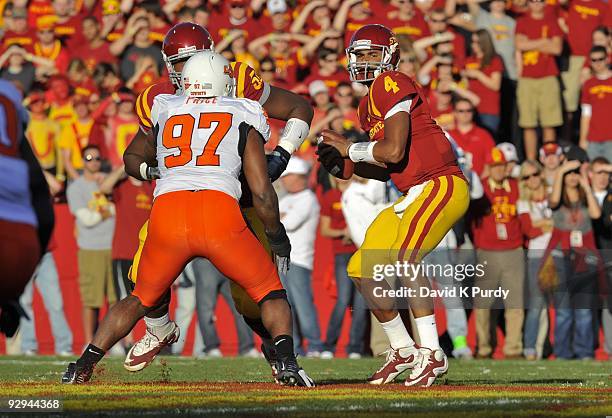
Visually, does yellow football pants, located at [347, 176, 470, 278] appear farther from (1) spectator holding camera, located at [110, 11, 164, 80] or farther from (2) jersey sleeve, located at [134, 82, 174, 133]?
(1) spectator holding camera, located at [110, 11, 164, 80]

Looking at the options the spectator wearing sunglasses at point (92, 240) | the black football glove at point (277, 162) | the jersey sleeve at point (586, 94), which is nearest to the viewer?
the black football glove at point (277, 162)

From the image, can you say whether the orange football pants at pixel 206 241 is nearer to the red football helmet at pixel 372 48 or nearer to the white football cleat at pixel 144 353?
the white football cleat at pixel 144 353

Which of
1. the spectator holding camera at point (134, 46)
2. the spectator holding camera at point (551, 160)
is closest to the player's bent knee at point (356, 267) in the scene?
the spectator holding camera at point (551, 160)

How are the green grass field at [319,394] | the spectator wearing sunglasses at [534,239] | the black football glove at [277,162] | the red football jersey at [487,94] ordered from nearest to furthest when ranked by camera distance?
the green grass field at [319,394], the black football glove at [277,162], the spectator wearing sunglasses at [534,239], the red football jersey at [487,94]

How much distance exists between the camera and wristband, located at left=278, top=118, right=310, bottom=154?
28.3ft

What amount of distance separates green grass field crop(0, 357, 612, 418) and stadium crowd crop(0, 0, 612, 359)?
2831 mm

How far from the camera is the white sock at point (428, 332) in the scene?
857 centimetres

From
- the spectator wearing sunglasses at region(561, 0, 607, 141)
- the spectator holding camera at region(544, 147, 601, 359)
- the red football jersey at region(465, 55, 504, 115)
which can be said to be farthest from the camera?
the spectator wearing sunglasses at region(561, 0, 607, 141)

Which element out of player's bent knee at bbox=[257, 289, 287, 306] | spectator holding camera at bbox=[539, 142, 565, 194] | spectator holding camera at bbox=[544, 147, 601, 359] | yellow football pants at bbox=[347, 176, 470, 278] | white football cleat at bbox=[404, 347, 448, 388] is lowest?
spectator holding camera at bbox=[544, 147, 601, 359]

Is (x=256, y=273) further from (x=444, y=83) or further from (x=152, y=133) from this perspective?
(x=444, y=83)

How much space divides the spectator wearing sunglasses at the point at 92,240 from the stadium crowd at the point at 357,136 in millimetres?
15

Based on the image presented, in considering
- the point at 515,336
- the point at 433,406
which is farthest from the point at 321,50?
the point at 433,406

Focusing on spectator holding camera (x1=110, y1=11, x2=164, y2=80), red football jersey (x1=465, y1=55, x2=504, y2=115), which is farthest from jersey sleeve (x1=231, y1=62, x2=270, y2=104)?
spectator holding camera (x1=110, y1=11, x2=164, y2=80)

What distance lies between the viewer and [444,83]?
15.3m
